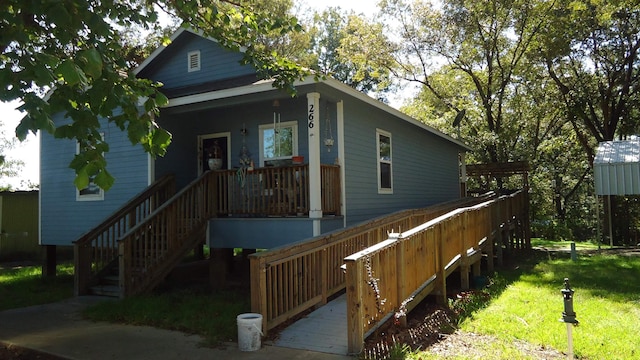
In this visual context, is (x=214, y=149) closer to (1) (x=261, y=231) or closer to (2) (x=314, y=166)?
(1) (x=261, y=231)

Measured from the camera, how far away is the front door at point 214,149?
10938 mm

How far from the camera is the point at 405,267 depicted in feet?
20.0

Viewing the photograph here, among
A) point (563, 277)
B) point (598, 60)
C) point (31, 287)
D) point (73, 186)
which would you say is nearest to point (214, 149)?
point (73, 186)

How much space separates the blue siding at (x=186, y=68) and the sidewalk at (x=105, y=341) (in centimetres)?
599

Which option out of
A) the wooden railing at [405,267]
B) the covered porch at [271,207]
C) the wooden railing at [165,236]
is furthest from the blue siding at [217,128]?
the wooden railing at [405,267]

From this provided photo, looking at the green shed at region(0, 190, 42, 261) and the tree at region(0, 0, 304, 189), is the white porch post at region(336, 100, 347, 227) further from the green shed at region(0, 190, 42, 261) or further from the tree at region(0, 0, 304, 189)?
the green shed at region(0, 190, 42, 261)

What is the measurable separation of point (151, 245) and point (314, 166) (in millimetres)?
3312

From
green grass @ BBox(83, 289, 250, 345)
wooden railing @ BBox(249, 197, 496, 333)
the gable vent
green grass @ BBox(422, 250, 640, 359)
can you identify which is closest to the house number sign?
wooden railing @ BBox(249, 197, 496, 333)

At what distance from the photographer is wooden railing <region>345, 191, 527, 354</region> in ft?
16.1

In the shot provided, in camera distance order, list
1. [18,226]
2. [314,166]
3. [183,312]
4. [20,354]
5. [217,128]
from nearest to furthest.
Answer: [20,354]
[183,312]
[314,166]
[217,128]
[18,226]

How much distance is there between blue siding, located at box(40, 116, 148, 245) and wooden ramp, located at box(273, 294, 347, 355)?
603 centimetres

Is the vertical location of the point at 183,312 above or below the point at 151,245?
below

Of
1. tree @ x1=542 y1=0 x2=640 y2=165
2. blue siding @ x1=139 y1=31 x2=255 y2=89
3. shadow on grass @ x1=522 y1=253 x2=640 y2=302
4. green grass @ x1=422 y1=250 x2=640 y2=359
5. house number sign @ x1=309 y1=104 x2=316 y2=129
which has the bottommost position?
shadow on grass @ x1=522 y1=253 x2=640 y2=302

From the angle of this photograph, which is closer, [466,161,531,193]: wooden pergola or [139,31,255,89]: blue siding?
[139,31,255,89]: blue siding
